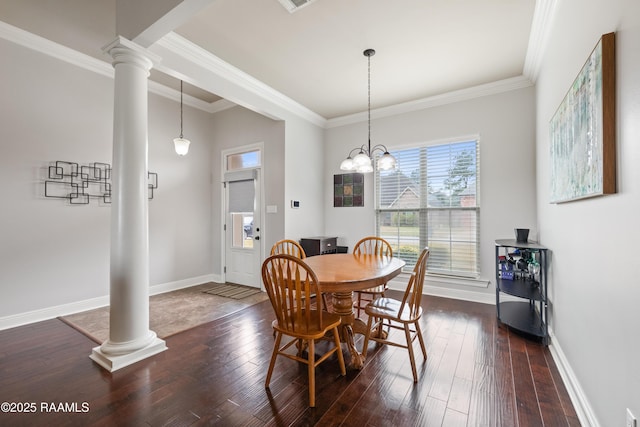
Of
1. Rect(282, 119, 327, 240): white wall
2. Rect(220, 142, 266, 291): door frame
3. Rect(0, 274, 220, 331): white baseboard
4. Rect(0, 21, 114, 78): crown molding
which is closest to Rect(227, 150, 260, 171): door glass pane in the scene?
Rect(220, 142, 266, 291): door frame

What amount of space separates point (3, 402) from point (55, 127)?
2888mm

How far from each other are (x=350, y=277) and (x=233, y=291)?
2.87m

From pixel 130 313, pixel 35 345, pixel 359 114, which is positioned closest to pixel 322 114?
pixel 359 114

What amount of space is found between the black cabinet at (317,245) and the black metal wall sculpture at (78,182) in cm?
278

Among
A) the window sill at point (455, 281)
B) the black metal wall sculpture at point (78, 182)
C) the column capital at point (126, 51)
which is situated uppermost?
the column capital at point (126, 51)

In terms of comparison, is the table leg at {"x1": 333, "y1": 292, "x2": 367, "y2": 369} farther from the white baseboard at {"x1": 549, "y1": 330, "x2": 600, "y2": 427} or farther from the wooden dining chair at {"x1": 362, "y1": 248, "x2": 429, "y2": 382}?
the white baseboard at {"x1": 549, "y1": 330, "x2": 600, "y2": 427}

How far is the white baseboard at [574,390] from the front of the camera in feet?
5.07

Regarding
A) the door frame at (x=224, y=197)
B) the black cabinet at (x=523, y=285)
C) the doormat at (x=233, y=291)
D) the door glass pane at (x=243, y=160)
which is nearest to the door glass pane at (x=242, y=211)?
the door frame at (x=224, y=197)

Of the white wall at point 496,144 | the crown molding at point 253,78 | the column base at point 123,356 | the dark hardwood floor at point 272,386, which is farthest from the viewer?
→ the white wall at point 496,144

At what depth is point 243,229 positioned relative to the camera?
15.8 ft

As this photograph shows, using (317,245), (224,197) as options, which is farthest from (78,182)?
(317,245)

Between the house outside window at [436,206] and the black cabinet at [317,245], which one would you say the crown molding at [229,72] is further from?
the black cabinet at [317,245]

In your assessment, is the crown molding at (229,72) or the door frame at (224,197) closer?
the crown molding at (229,72)

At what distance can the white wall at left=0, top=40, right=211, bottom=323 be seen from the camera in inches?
117
